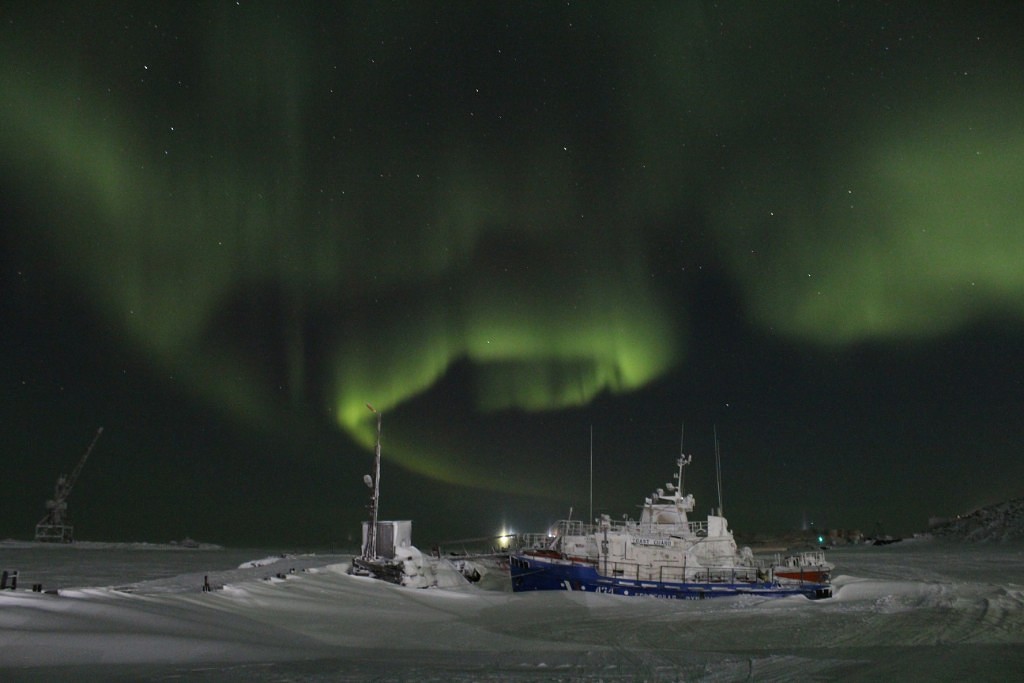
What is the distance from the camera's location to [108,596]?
20.5m

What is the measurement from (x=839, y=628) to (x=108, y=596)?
23.6 metres

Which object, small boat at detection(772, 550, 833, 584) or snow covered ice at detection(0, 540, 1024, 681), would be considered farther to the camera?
small boat at detection(772, 550, 833, 584)

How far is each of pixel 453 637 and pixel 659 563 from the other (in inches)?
1120

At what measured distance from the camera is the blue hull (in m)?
42.6

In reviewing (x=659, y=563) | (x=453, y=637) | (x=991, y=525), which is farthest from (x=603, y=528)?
(x=991, y=525)

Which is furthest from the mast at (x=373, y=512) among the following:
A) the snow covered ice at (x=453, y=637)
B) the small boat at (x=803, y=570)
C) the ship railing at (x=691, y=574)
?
the small boat at (x=803, y=570)

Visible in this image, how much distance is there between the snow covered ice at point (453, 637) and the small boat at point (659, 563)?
26.9ft

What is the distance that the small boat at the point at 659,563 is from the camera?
4312 cm

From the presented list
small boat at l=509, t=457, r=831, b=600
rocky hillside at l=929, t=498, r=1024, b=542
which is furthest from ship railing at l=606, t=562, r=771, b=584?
rocky hillside at l=929, t=498, r=1024, b=542

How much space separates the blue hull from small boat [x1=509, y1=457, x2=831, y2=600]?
56mm

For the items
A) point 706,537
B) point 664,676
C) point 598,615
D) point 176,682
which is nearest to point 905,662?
point 664,676

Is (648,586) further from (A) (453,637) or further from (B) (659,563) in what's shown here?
(A) (453,637)

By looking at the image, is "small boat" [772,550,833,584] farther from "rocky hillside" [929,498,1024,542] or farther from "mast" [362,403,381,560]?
"rocky hillside" [929,498,1024,542]

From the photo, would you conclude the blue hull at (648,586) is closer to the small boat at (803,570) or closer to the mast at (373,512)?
the small boat at (803,570)
